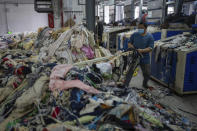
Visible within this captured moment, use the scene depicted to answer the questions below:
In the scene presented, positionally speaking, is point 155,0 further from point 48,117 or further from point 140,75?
point 48,117

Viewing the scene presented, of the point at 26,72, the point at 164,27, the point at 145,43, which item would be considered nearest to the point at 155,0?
the point at 164,27

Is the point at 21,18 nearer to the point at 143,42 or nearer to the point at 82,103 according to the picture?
the point at 143,42

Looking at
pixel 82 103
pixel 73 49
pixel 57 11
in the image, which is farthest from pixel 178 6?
pixel 82 103

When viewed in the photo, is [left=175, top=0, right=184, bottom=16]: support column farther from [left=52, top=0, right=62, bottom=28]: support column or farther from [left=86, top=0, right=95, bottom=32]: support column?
[left=52, top=0, right=62, bottom=28]: support column

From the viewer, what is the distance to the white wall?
15.5 metres

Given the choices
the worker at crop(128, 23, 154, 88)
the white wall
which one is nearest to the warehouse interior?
the worker at crop(128, 23, 154, 88)

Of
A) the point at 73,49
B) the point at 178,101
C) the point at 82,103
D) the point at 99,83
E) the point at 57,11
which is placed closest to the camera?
the point at 82,103

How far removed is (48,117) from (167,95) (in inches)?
112

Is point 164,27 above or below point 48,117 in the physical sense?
above

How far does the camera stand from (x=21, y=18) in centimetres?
1623

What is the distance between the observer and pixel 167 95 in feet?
12.2

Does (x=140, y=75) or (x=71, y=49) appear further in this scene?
(x=140, y=75)

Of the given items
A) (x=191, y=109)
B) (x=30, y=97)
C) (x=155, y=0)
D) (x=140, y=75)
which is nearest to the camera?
(x=30, y=97)

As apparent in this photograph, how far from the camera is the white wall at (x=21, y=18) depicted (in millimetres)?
15523
